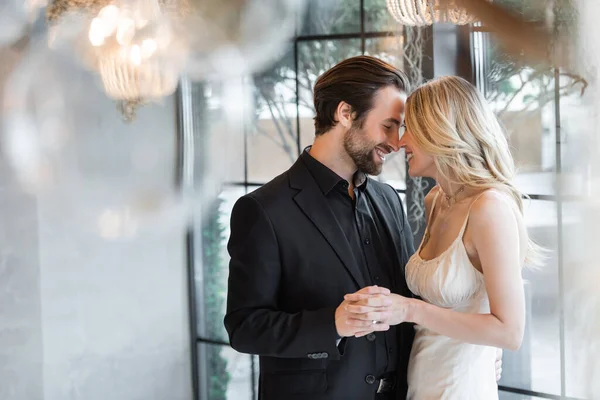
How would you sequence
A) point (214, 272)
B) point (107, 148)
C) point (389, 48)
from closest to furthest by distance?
point (389, 48)
point (107, 148)
point (214, 272)

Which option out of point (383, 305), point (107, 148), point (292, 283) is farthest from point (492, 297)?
point (107, 148)

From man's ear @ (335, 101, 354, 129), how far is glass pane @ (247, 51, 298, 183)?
81.4 inches

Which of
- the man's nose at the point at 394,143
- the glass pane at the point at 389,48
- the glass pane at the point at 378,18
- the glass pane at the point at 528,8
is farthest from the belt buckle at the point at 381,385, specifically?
the glass pane at the point at 378,18

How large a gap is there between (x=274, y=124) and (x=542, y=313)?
6.12 feet

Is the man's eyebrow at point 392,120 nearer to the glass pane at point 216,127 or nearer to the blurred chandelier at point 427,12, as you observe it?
the blurred chandelier at point 427,12

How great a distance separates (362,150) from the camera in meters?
2.27

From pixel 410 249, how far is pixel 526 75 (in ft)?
3.67

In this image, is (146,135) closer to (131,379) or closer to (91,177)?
(91,177)

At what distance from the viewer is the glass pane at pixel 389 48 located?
3.79m

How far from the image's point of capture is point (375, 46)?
12.9 ft

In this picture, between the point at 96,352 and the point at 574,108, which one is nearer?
the point at 574,108

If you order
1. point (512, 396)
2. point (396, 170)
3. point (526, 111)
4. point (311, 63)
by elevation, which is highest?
point (311, 63)

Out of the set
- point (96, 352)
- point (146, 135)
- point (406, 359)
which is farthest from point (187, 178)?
point (406, 359)

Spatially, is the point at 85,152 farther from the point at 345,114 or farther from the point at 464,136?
the point at 464,136
